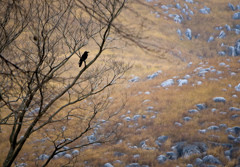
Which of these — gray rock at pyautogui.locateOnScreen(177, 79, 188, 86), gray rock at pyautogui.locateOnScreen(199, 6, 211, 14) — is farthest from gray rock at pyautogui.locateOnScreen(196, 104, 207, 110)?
gray rock at pyautogui.locateOnScreen(199, 6, 211, 14)

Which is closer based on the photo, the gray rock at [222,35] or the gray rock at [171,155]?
the gray rock at [171,155]

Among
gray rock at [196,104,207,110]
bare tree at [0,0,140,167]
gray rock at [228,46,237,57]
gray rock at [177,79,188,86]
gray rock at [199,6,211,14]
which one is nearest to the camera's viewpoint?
bare tree at [0,0,140,167]

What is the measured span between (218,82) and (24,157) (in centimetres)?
865

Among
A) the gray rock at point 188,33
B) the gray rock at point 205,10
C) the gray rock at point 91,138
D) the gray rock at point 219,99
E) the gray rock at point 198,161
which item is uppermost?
the gray rock at point 205,10

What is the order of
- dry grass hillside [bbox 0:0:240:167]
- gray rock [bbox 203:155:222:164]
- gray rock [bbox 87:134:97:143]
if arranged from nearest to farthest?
gray rock [bbox 203:155:222:164] → dry grass hillside [bbox 0:0:240:167] → gray rock [bbox 87:134:97:143]

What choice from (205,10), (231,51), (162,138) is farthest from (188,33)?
(162,138)

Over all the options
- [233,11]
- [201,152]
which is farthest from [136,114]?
[233,11]

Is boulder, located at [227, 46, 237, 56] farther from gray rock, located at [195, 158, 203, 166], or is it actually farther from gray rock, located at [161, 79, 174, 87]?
gray rock, located at [195, 158, 203, 166]

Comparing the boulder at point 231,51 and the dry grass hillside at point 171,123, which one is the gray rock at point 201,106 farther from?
the boulder at point 231,51

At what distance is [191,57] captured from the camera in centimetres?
2539

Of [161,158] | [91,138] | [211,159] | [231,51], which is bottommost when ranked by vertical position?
[211,159]

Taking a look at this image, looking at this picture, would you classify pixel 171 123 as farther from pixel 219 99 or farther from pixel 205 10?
pixel 205 10

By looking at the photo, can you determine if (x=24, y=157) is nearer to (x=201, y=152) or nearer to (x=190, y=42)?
(x=201, y=152)

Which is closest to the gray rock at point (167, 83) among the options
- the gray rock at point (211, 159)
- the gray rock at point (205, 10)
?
the gray rock at point (211, 159)
